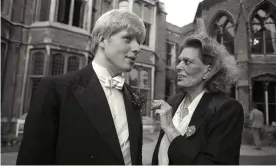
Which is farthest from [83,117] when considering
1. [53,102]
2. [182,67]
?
[182,67]

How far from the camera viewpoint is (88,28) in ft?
29.1

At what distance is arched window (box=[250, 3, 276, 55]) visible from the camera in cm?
1147

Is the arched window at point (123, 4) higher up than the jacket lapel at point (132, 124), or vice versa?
the arched window at point (123, 4)

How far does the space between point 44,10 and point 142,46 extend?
5.10 meters

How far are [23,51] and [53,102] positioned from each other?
7831 millimetres

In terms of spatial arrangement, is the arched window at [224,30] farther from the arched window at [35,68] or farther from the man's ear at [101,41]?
the man's ear at [101,41]

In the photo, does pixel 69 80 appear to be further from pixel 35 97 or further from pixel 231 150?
pixel 231 150

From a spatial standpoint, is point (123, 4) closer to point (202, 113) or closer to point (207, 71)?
point (207, 71)

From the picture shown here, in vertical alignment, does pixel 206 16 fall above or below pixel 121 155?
above

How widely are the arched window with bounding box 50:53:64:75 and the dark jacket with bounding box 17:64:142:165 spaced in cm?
717

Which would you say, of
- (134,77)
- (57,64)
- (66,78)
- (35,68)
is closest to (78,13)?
(57,64)

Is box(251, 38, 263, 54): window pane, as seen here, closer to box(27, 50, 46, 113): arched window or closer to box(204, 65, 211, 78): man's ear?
box(27, 50, 46, 113): arched window

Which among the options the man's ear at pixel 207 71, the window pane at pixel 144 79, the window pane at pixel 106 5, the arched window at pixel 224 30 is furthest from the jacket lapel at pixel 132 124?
the arched window at pixel 224 30

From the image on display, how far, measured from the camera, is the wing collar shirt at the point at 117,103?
1347 millimetres
